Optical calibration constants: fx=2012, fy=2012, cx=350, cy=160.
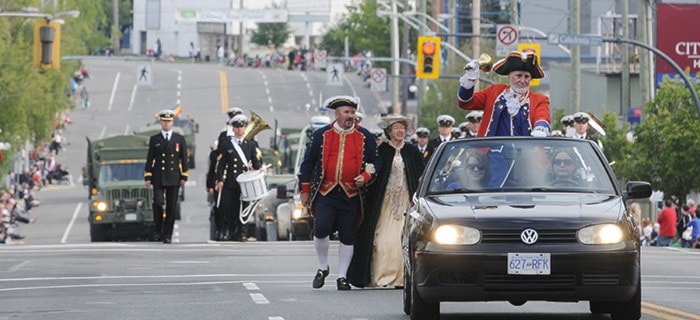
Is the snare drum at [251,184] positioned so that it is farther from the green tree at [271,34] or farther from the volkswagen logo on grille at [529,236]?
the green tree at [271,34]

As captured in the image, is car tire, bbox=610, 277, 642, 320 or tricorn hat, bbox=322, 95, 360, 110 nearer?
car tire, bbox=610, 277, 642, 320

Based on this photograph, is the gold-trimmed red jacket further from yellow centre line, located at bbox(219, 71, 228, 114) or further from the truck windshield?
yellow centre line, located at bbox(219, 71, 228, 114)

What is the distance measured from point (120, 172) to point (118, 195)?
5.58ft

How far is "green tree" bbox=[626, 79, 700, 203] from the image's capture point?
46.8 metres

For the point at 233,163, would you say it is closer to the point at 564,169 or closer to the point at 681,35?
the point at 564,169

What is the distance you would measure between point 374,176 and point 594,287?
5434 millimetres

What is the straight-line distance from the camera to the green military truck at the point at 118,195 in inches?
1668

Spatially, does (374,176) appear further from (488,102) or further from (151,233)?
(151,233)

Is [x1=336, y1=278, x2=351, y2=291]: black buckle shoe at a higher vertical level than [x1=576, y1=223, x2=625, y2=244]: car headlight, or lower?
lower

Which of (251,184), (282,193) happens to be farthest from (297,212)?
(251,184)

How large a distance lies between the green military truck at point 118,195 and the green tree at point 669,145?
38.8ft

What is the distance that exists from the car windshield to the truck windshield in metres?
29.3

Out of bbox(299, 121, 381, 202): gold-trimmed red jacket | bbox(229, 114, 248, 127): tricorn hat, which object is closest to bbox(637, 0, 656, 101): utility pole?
bbox(229, 114, 248, 127): tricorn hat

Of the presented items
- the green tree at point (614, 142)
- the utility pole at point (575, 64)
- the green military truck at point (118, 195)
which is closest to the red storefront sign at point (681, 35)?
the green tree at point (614, 142)
